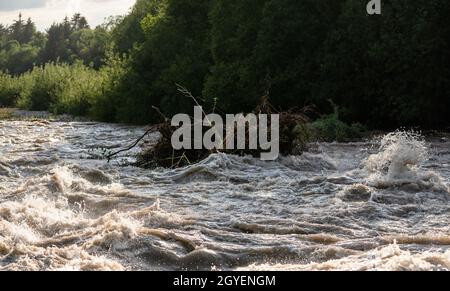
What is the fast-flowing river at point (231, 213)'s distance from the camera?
7617 mm

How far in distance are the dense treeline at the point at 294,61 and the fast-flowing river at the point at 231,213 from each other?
11.6 ft

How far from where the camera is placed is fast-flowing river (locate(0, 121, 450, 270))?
762 cm

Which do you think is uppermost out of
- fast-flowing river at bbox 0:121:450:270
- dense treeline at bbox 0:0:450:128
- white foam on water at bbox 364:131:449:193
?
dense treeline at bbox 0:0:450:128

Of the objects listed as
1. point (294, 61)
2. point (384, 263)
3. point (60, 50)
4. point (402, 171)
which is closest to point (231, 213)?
point (384, 263)

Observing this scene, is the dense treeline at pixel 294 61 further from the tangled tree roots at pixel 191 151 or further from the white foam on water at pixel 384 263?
the white foam on water at pixel 384 263

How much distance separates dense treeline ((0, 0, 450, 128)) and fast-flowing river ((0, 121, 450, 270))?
353 cm

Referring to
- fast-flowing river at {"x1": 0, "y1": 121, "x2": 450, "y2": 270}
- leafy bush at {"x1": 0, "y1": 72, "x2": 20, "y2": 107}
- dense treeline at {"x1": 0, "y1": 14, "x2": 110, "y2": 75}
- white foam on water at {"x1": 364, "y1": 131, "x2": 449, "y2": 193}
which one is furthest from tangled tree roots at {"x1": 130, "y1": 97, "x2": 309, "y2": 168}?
dense treeline at {"x1": 0, "y1": 14, "x2": 110, "y2": 75}

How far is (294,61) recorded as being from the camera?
23.9 m

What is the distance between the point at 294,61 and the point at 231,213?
14.7 m

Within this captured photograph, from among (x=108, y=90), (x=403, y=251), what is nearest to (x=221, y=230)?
(x=403, y=251)

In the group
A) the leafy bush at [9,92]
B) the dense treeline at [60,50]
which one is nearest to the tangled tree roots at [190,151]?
the leafy bush at [9,92]

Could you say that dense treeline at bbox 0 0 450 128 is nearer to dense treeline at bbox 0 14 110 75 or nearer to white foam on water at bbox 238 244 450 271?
white foam on water at bbox 238 244 450 271

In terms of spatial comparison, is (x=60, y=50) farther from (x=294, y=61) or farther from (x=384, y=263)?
(x=384, y=263)
